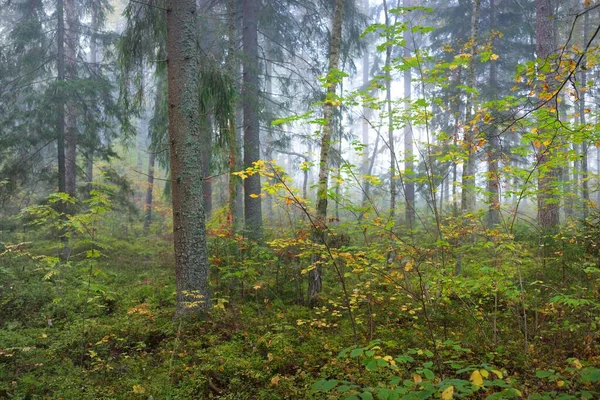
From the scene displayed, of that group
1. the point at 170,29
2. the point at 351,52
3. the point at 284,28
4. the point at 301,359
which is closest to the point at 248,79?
the point at 284,28

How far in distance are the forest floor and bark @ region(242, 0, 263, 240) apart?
3.39 metres

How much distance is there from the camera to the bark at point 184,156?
553 centimetres

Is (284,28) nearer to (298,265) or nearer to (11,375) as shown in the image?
(298,265)

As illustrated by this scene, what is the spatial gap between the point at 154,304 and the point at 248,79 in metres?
7.33

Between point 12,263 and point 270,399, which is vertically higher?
point 12,263

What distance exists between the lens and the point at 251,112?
1061 cm

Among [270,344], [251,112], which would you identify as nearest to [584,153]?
[270,344]

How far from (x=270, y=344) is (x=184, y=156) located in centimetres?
319

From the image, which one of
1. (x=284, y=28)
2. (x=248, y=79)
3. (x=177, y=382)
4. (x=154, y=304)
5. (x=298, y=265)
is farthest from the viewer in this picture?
(x=284, y=28)

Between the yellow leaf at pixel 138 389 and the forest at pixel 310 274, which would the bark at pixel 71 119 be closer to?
the forest at pixel 310 274

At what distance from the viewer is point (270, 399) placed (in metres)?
3.79

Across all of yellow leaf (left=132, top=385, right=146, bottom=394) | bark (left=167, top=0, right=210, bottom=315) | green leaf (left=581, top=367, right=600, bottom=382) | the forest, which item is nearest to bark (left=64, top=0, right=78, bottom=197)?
the forest

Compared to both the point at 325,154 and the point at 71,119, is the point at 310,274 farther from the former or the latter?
the point at 71,119

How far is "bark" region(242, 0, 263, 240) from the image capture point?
32.4 ft
